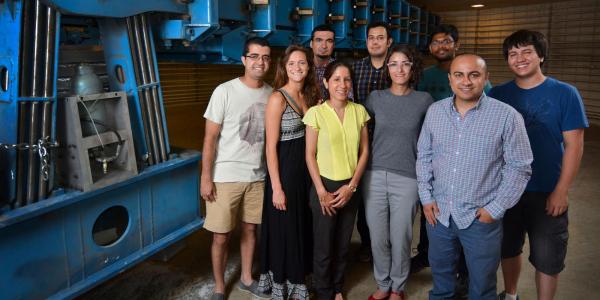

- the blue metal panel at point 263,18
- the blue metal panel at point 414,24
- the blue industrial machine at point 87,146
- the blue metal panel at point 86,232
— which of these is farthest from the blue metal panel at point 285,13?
the blue metal panel at point 414,24

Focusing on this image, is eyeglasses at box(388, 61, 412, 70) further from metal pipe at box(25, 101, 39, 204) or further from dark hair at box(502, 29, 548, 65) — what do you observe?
metal pipe at box(25, 101, 39, 204)

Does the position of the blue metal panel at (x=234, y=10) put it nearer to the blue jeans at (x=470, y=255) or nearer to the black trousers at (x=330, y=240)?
the black trousers at (x=330, y=240)

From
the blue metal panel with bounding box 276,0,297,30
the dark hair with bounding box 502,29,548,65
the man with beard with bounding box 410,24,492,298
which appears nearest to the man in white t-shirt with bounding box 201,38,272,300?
the man with beard with bounding box 410,24,492,298

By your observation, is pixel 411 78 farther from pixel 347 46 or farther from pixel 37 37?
pixel 347 46

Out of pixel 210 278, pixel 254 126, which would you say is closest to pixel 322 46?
pixel 254 126

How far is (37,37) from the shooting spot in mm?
1917

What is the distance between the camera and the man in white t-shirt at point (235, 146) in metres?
2.57

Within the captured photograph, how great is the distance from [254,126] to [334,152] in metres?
0.53

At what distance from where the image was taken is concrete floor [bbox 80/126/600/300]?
3023 mm

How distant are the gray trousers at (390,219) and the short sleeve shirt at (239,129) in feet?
A: 2.36

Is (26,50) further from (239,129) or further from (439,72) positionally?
(439,72)

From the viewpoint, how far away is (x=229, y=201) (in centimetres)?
269

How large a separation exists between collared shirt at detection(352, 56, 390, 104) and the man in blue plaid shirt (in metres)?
0.77

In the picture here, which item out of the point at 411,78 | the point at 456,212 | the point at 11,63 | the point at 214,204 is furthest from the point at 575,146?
the point at 11,63
